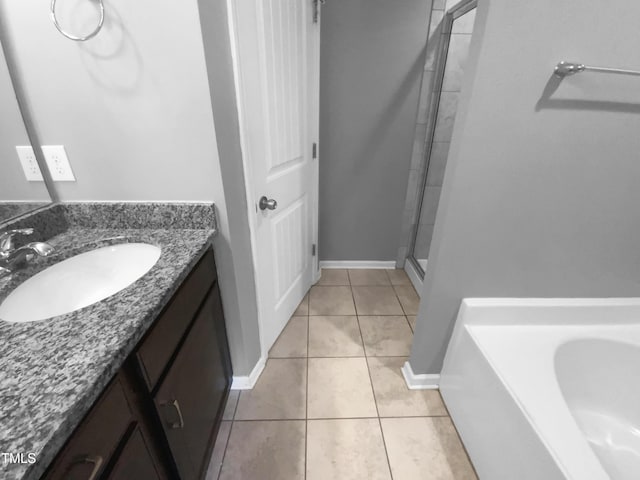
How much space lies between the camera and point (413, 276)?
2299 mm

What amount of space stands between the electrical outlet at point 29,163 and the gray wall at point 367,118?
1.53 metres

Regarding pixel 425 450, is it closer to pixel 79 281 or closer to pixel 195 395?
pixel 195 395

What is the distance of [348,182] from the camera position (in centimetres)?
218

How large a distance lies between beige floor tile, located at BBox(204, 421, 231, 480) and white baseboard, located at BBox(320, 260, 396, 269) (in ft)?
4.72

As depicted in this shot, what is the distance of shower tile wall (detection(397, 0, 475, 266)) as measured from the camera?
177cm

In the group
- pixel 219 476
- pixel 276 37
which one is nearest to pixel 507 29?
pixel 276 37

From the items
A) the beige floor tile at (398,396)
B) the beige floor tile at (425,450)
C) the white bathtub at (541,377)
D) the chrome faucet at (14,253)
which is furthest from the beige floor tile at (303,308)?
the chrome faucet at (14,253)

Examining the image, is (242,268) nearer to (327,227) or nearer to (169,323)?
(169,323)

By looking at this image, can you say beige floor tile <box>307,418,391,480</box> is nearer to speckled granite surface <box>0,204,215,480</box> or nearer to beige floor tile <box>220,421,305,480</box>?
beige floor tile <box>220,421,305,480</box>

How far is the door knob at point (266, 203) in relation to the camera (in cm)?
127

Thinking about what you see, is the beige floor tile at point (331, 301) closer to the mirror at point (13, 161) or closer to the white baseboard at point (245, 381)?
the white baseboard at point (245, 381)

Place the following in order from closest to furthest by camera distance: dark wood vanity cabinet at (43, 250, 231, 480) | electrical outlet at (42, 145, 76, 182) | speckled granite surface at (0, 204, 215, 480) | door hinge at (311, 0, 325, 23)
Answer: speckled granite surface at (0, 204, 215, 480) → dark wood vanity cabinet at (43, 250, 231, 480) → electrical outlet at (42, 145, 76, 182) → door hinge at (311, 0, 325, 23)

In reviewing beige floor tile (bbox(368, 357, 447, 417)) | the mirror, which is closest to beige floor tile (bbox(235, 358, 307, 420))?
beige floor tile (bbox(368, 357, 447, 417))

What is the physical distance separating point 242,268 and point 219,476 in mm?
798
